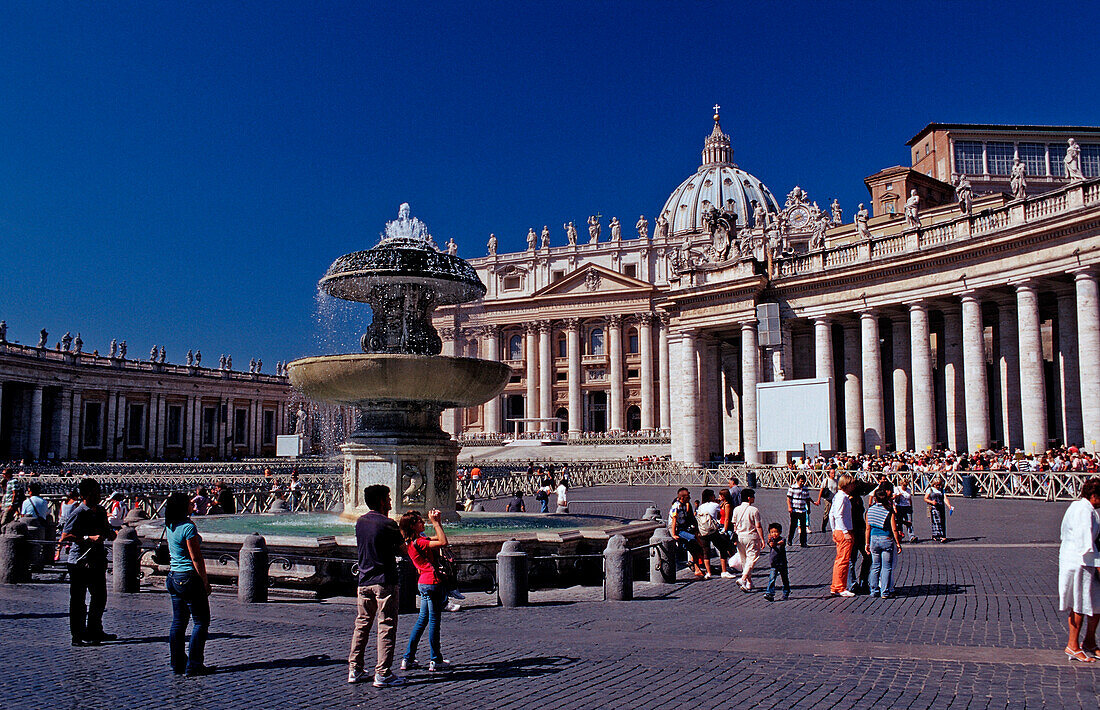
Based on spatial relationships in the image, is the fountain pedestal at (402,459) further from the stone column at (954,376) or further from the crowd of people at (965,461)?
the stone column at (954,376)

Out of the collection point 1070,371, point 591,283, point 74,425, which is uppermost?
point 591,283

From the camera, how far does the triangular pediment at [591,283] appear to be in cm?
8106

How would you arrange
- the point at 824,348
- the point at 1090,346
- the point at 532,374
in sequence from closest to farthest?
1. the point at 1090,346
2. the point at 824,348
3. the point at 532,374

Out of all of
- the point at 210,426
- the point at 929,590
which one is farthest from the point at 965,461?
the point at 210,426

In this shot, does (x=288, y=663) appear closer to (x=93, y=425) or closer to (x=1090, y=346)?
(x=1090, y=346)

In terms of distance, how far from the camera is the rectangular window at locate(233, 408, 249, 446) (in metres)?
74.7

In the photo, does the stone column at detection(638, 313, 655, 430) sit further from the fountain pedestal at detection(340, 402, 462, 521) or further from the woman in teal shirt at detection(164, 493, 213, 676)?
the woman in teal shirt at detection(164, 493, 213, 676)

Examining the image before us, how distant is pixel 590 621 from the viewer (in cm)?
921

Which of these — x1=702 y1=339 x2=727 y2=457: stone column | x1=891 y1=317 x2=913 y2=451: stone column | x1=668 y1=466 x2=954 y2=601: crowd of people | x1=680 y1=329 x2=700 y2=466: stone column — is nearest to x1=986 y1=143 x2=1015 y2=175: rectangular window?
x1=702 y1=339 x2=727 y2=457: stone column

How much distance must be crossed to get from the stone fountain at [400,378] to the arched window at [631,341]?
68646 mm

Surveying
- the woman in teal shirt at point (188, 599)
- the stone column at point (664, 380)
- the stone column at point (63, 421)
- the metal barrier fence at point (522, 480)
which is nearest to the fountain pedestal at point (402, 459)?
the woman in teal shirt at point (188, 599)

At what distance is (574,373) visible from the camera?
3216 inches

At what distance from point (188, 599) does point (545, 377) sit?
76.0 metres

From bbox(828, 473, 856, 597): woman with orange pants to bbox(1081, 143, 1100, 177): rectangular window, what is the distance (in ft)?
178
